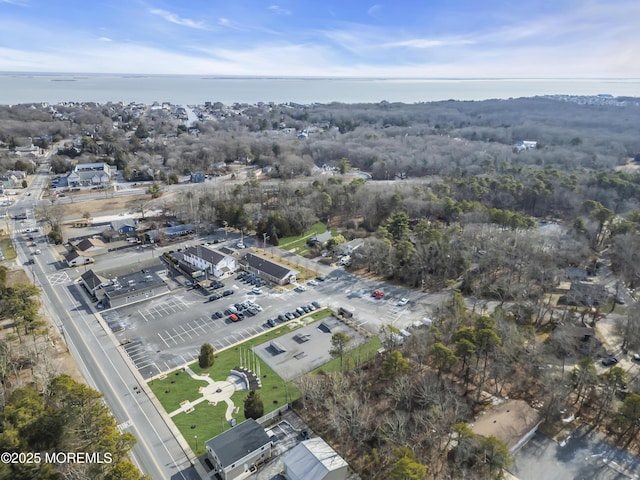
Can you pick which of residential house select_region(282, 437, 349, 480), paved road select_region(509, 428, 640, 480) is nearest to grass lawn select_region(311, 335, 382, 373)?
residential house select_region(282, 437, 349, 480)

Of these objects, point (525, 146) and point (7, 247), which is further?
point (525, 146)

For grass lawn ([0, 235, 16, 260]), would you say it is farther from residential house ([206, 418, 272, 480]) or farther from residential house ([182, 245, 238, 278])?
residential house ([206, 418, 272, 480])

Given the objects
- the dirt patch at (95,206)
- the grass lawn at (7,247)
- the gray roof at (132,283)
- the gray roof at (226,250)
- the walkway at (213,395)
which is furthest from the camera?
the dirt patch at (95,206)

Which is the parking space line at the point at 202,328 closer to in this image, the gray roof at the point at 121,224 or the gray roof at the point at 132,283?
the gray roof at the point at 132,283

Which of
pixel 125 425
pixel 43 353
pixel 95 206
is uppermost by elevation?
pixel 95 206

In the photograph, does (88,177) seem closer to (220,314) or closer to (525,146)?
(220,314)

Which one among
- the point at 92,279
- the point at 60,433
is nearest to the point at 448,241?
the point at 92,279

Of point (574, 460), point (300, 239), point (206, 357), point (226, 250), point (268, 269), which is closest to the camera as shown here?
point (574, 460)

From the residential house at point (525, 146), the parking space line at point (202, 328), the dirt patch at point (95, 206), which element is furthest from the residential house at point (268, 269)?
the residential house at point (525, 146)
